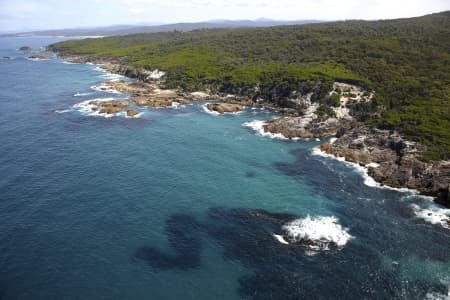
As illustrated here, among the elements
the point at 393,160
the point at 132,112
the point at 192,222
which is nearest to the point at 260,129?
the point at 393,160

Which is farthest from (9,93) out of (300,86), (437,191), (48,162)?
(437,191)

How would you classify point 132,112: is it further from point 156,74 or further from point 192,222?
point 192,222

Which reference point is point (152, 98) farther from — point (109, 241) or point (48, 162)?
point (109, 241)

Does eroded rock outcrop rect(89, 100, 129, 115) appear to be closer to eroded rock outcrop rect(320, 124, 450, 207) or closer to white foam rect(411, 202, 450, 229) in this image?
eroded rock outcrop rect(320, 124, 450, 207)

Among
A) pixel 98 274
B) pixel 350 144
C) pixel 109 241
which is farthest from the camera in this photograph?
pixel 350 144

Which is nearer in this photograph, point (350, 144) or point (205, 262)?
point (205, 262)

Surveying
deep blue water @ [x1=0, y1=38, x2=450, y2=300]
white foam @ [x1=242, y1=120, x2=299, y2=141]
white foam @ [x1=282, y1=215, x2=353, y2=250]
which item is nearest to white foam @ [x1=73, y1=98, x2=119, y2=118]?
deep blue water @ [x1=0, y1=38, x2=450, y2=300]
